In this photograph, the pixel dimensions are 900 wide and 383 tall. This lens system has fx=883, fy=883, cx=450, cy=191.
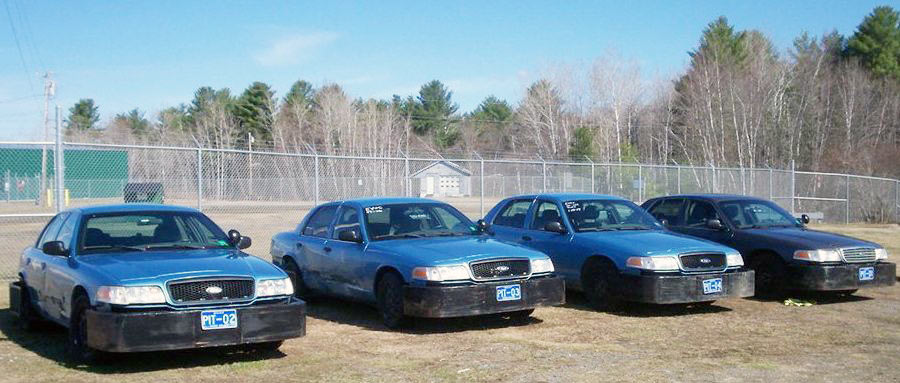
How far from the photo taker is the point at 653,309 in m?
11.0

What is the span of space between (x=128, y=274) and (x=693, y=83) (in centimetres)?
5374

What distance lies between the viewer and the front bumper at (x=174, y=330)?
22.1 ft

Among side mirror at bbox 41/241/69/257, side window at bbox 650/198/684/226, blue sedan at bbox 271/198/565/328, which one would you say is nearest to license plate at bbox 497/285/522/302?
blue sedan at bbox 271/198/565/328

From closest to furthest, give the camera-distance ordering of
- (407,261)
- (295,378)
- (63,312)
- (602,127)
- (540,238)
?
(295,378) → (63,312) → (407,261) → (540,238) → (602,127)

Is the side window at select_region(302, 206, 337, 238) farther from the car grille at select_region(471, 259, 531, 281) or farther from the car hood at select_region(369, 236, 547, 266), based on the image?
the car grille at select_region(471, 259, 531, 281)

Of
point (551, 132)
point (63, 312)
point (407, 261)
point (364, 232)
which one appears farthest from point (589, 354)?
point (551, 132)

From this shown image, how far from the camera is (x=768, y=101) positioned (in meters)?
53.7

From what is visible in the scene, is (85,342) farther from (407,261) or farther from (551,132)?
(551,132)

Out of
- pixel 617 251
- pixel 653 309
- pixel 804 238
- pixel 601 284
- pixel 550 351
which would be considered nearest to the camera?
pixel 550 351

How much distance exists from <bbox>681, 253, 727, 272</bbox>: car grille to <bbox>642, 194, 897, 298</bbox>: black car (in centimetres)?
156

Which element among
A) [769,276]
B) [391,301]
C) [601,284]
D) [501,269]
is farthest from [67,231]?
[769,276]

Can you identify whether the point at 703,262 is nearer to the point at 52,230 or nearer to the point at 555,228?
the point at 555,228

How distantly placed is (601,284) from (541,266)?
1570mm

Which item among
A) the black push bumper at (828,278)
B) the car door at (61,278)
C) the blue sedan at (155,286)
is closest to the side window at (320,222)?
the blue sedan at (155,286)
